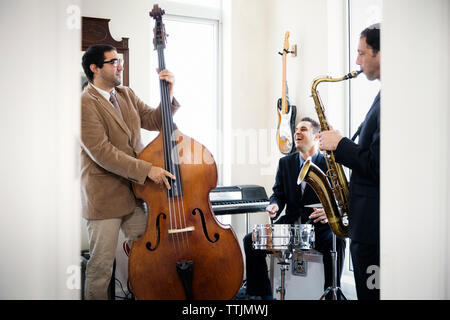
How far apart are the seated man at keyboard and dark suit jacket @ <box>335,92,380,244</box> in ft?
2.76

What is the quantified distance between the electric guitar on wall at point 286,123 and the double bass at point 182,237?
1.50 meters

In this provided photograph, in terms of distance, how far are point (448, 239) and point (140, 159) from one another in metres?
1.42

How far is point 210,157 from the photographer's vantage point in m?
2.12

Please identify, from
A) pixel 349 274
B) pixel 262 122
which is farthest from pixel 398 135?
pixel 262 122

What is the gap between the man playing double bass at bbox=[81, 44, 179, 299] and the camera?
6.77ft

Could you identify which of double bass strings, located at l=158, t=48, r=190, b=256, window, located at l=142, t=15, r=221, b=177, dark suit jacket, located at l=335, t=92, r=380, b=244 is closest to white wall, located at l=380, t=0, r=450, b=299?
dark suit jacket, located at l=335, t=92, r=380, b=244

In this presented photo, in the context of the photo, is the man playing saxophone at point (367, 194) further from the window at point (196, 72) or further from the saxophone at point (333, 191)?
the window at point (196, 72)

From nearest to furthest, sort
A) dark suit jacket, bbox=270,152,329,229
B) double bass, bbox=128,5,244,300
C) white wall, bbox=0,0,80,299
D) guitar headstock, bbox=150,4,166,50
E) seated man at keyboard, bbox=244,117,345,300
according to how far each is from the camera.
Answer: white wall, bbox=0,0,80,299 < double bass, bbox=128,5,244,300 < guitar headstock, bbox=150,4,166,50 < seated man at keyboard, bbox=244,117,345,300 < dark suit jacket, bbox=270,152,329,229

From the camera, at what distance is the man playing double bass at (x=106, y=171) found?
206 centimetres

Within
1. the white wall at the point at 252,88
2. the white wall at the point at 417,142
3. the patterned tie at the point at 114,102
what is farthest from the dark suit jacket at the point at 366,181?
the white wall at the point at 252,88

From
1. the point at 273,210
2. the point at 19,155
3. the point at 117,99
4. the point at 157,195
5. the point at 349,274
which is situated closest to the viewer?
the point at 19,155

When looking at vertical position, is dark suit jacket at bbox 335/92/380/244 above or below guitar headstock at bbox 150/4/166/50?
below

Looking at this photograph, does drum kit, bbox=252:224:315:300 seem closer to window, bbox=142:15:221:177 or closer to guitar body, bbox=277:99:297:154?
guitar body, bbox=277:99:297:154

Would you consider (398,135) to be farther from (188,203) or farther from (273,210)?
(273,210)
